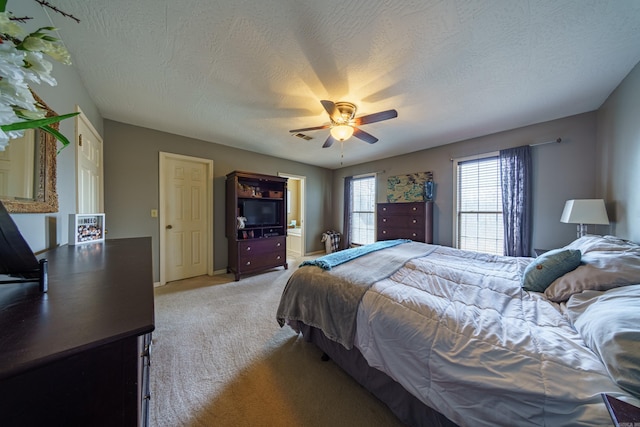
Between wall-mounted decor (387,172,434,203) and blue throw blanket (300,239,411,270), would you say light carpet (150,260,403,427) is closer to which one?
blue throw blanket (300,239,411,270)

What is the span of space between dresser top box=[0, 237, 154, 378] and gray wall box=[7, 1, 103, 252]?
2.01 feet

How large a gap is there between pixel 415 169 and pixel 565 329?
11.9 ft

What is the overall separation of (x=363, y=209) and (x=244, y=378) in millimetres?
4283

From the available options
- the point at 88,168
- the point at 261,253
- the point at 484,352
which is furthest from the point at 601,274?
the point at 88,168

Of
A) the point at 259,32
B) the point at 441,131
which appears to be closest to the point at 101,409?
the point at 259,32

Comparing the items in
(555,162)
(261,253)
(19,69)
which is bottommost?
(261,253)

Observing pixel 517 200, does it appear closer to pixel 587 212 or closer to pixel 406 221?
pixel 587 212

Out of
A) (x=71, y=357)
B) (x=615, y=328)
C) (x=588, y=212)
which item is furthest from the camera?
(x=588, y=212)

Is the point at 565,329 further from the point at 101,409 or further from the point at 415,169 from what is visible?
the point at 415,169

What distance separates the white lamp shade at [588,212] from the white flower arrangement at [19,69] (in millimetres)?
3829

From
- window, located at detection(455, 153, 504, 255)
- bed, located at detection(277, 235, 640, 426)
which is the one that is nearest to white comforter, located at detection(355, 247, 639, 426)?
bed, located at detection(277, 235, 640, 426)

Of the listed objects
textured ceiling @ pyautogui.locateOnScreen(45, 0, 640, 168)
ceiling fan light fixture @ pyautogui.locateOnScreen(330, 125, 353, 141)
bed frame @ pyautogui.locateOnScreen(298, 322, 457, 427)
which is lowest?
bed frame @ pyautogui.locateOnScreen(298, 322, 457, 427)

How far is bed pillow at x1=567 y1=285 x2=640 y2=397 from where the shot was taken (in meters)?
0.70

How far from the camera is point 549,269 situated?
1.46 meters
